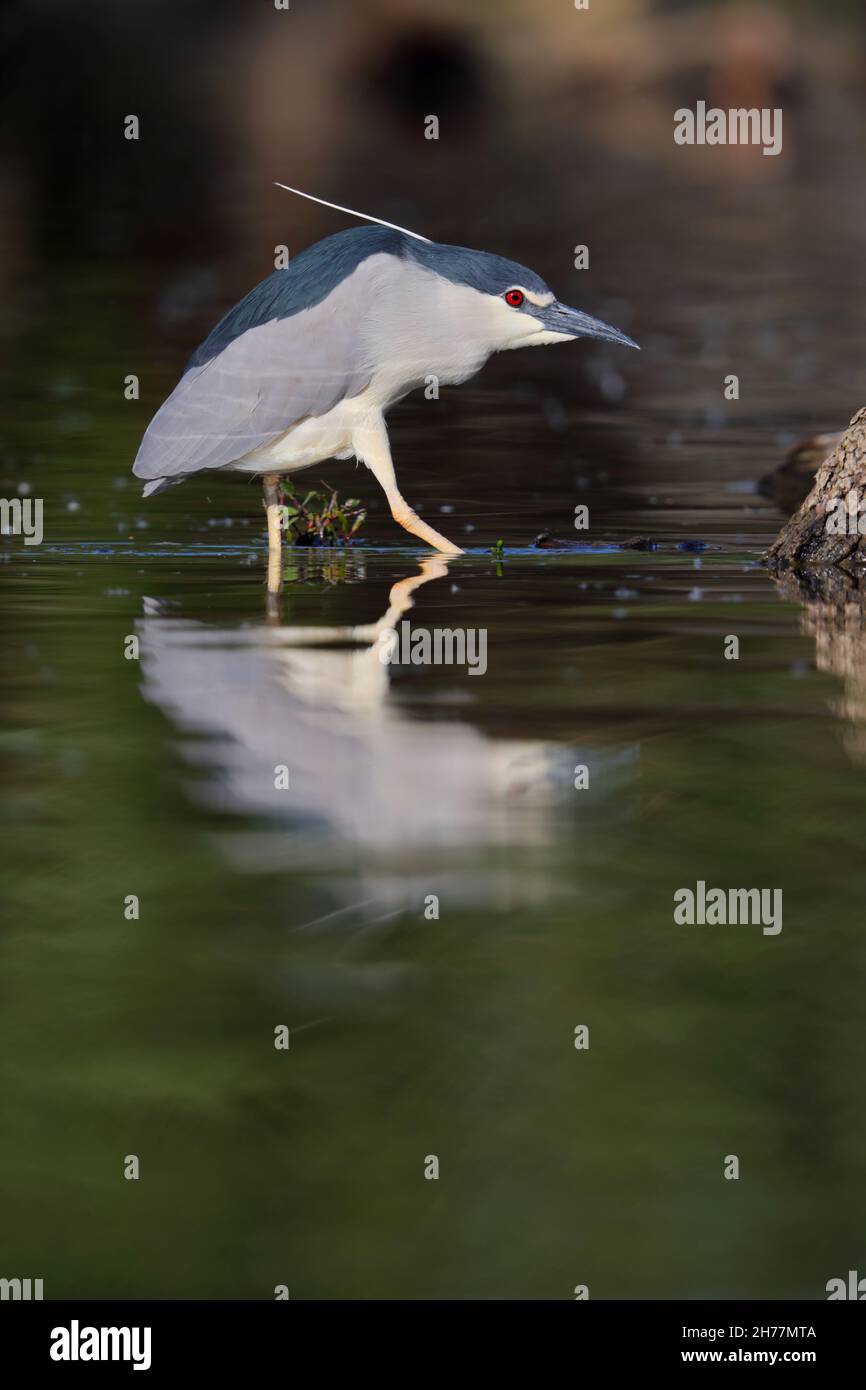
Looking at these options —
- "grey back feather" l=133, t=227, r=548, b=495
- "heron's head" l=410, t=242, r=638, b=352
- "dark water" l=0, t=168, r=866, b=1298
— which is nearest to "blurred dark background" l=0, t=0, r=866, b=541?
"grey back feather" l=133, t=227, r=548, b=495

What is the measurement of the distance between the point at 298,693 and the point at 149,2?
120 feet

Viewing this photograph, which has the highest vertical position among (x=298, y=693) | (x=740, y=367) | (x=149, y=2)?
(x=149, y=2)

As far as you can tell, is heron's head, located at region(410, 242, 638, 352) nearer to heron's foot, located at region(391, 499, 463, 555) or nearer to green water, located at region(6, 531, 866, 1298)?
heron's foot, located at region(391, 499, 463, 555)

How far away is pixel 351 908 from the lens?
463 cm

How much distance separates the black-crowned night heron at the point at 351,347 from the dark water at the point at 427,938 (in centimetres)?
52

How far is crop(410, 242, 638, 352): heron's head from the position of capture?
9.49m

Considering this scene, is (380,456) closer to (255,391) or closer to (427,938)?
(255,391)

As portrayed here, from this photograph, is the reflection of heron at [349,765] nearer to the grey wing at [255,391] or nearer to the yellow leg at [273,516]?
the grey wing at [255,391]

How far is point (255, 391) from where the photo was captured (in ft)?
31.6

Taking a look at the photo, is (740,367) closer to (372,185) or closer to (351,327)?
(351,327)
